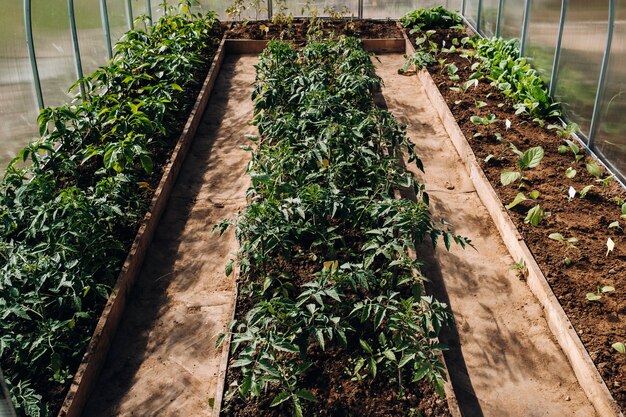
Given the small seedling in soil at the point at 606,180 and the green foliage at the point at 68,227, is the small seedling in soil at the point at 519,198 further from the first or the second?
the green foliage at the point at 68,227

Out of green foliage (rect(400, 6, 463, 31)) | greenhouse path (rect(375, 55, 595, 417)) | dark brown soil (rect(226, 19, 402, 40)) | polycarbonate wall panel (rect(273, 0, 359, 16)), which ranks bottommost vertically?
greenhouse path (rect(375, 55, 595, 417))

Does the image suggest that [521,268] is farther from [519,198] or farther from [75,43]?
[75,43]

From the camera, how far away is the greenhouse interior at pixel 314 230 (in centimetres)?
470

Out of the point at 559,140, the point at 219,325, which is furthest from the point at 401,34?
the point at 219,325

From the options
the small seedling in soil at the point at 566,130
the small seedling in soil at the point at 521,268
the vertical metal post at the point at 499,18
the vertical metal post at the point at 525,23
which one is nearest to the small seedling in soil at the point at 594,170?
the small seedling in soil at the point at 566,130

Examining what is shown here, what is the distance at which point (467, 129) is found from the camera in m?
7.81

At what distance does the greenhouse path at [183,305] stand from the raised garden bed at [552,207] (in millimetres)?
2248

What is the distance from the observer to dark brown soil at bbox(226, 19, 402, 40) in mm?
10859

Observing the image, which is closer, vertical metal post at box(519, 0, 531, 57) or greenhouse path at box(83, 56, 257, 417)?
greenhouse path at box(83, 56, 257, 417)

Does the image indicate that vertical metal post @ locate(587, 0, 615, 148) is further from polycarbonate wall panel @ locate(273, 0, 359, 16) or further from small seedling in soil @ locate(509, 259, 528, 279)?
polycarbonate wall panel @ locate(273, 0, 359, 16)

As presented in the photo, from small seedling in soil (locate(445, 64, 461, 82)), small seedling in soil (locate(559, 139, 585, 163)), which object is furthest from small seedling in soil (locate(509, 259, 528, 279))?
small seedling in soil (locate(445, 64, 461, 82))

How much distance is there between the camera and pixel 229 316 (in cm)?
526

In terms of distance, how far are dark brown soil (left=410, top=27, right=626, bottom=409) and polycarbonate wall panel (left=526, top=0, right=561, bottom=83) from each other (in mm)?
597

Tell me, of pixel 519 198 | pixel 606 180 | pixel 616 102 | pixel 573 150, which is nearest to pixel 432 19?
pixel 573 150
